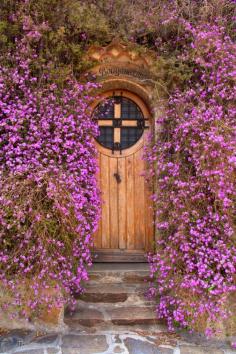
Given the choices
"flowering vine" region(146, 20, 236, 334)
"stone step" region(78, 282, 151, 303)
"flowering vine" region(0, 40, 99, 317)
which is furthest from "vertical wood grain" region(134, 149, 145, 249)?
"flowering vine" region(0, 40, 99, 317)

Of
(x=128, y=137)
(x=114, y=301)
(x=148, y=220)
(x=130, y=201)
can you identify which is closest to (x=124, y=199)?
(x=130, y=201)

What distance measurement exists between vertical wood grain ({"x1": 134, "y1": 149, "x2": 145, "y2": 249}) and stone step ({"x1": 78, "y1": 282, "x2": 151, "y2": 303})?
784 mm

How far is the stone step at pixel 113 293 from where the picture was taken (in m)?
Answer: 4.32

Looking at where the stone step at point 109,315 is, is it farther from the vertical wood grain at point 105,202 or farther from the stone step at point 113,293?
the vertical wood grain at point 105,202

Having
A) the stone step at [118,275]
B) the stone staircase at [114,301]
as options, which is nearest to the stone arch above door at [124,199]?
the stone staircase at [114,301]

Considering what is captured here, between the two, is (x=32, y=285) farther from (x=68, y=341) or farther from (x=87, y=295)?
(x=87, y=295)

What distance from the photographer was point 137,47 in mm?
4691

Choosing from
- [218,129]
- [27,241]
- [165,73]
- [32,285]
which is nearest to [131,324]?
[32,285]

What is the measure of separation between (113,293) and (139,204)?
132 centimetres

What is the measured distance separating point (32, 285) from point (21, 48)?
2.67 m

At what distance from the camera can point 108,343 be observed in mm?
3635

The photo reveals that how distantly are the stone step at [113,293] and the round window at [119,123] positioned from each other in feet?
6.18

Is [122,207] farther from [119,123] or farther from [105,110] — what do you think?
[105,110]

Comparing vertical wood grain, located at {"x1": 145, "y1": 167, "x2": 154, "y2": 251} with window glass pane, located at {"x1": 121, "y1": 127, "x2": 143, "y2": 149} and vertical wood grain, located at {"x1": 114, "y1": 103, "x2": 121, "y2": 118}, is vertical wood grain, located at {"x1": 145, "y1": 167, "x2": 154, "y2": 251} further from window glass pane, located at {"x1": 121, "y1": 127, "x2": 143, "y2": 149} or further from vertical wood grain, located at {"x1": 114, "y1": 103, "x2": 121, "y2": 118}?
vertical wood grain, located at {"x1": 114, "y1": 103, "x2": 121, "y2": 118}
